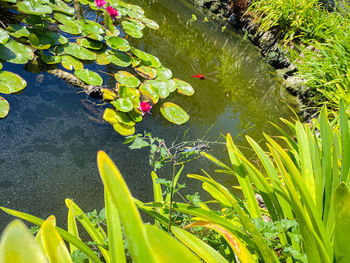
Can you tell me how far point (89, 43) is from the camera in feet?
8.57

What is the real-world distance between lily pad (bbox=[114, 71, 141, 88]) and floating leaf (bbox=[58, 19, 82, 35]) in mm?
785

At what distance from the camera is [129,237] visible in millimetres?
273

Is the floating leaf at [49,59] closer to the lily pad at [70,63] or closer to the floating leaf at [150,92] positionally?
the lily pad at [70,63]

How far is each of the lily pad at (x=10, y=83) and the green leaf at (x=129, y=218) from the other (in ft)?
6.55

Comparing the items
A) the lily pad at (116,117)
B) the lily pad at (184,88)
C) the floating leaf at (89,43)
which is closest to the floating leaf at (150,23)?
the floating leaf at (89,43)

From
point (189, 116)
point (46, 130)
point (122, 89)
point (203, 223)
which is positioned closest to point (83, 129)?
point (46, 130)

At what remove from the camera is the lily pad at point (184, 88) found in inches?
103

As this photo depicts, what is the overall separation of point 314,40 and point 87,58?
339 cm

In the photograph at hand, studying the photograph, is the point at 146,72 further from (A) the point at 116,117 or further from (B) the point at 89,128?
(B) the point at 89,128

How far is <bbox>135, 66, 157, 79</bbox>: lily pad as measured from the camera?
102 inches

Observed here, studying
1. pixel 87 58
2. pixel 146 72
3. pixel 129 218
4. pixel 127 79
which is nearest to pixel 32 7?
pixel 87 58

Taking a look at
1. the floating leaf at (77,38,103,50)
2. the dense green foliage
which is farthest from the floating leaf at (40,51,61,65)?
the dense green foliage

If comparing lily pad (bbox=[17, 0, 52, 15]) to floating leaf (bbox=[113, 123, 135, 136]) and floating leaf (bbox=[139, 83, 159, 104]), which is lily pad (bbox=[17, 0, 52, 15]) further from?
floating leaf (bbox=[113, 123, 135, 136])

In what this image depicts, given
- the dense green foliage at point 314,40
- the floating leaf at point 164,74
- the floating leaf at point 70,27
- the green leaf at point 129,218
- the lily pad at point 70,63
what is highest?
the dense green foliage at point 314,40
